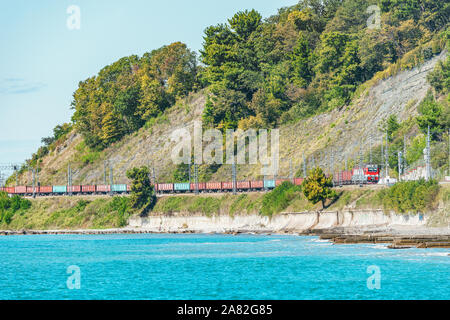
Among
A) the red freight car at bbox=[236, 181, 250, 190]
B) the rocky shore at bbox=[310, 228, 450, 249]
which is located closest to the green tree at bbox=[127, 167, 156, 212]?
the red freight car at bbox=[236, 181, 250, 190]

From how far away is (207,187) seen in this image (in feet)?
470

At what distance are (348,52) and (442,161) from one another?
45.4 metres

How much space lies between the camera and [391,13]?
497ft

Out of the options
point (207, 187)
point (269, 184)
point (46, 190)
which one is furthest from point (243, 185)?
point (46, 190)

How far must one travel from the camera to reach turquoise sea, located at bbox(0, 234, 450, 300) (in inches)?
1953

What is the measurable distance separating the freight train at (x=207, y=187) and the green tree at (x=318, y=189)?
5348mm

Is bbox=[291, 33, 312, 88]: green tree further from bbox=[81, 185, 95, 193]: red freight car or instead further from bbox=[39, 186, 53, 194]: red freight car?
bbox=[39, 186, 53, 194]: red freight car

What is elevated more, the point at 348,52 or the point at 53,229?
the point at 348,52

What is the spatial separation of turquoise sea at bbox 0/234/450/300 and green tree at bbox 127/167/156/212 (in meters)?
53.7

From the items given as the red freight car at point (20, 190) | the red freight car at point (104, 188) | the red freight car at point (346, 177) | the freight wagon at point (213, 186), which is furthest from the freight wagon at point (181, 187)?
the red freight car at point (20, 190)

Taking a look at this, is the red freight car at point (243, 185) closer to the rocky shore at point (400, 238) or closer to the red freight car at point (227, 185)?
the red freight car at point (227, 185)

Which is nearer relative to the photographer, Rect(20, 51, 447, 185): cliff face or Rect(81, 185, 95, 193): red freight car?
Rect(20, 51, 447, 185): cliff face
